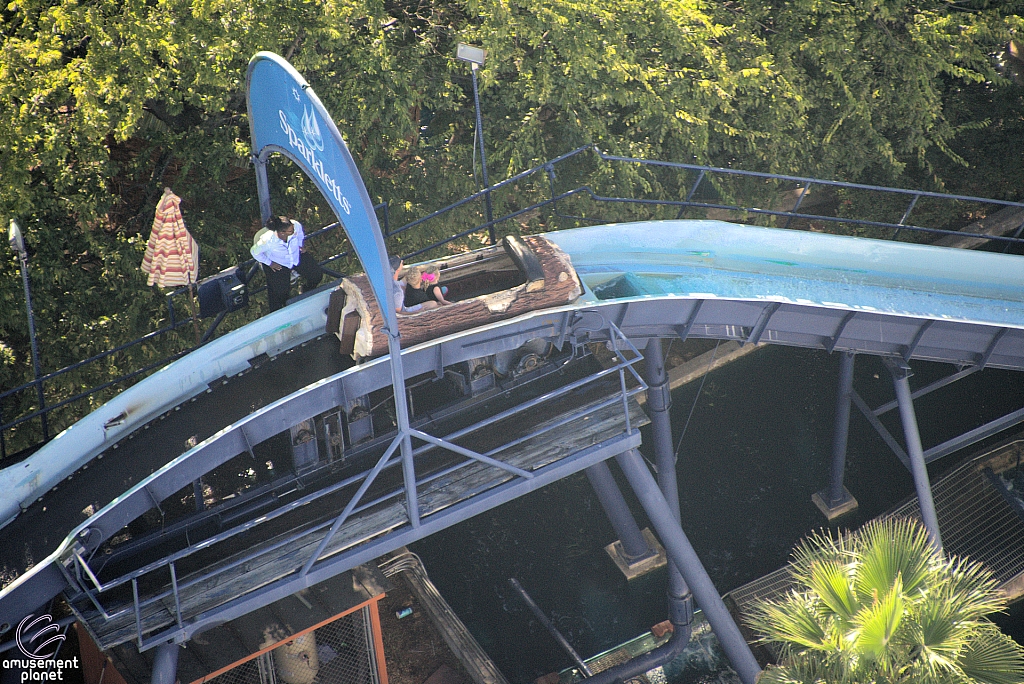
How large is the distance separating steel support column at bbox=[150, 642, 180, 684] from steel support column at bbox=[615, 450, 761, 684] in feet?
16.4

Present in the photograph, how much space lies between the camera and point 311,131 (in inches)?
321

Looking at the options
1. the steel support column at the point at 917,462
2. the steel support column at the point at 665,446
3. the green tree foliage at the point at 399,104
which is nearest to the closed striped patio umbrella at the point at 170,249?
the green tree foliage at the point at 399,104

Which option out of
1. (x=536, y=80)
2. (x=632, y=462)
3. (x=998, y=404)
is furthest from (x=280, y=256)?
(x=998, y=404)

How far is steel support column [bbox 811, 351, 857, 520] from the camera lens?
1470 cm

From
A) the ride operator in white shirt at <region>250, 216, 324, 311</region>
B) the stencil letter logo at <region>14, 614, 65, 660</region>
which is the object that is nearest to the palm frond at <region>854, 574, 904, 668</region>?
the ride operator in white shirt at <region>250, 216, 324, 311</region>

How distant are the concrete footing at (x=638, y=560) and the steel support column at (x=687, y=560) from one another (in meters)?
3.70

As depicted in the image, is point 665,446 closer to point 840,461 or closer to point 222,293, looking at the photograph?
point 840,461

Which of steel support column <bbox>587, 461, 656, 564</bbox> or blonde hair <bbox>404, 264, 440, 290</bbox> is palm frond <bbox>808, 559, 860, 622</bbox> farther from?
steel support column <bbox>587, 461, 656, 564</bbox>

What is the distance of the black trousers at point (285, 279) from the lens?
11328 mm

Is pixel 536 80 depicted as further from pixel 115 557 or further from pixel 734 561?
pixel 115 557

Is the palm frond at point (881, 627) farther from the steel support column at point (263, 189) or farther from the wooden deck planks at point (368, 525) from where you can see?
the steel support column at point (263, 189)

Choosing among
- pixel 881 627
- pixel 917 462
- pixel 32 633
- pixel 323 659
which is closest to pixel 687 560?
pixel 917 462

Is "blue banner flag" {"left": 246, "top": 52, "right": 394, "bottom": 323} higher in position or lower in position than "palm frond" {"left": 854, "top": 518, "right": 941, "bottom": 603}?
higher

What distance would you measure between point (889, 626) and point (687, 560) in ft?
14.4
